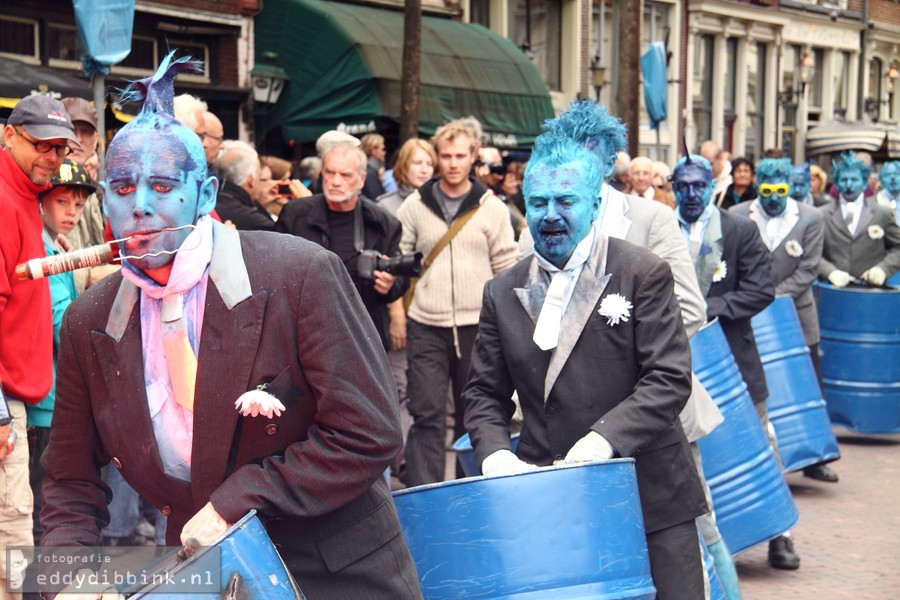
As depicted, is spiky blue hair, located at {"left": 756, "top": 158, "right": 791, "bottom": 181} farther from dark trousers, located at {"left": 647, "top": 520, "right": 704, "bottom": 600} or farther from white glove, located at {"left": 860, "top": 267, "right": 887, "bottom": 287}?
dark trousers, located at {"left": 647, "top": 520, "right": 704, "bottom": 600}

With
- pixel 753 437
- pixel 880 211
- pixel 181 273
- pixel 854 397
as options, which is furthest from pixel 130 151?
pixel 880 211

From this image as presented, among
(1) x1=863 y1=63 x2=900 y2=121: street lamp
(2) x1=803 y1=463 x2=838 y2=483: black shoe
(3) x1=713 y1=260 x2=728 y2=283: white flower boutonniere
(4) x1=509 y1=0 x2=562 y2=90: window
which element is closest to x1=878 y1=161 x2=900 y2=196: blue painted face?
(2) x1=803 y1=463 x2=838 y2=483: black shoe

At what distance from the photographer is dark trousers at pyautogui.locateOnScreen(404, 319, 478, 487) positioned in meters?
6.61

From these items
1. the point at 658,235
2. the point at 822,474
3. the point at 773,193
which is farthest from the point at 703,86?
the point at 658,235

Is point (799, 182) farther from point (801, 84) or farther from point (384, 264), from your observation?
point (801, 84)

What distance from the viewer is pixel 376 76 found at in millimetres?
15492

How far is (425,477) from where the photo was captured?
6625mm

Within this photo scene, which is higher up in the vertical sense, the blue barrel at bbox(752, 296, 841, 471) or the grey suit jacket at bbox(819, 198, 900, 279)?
the grey suit jacket at bbox(819, 198, 900, 279)

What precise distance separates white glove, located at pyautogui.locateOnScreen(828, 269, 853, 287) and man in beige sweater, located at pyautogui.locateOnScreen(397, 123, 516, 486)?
3.57 meters

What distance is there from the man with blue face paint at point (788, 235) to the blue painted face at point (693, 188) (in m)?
2.30

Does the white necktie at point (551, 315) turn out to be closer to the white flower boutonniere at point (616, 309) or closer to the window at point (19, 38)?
the white flower boutonniere at point (616, 309)

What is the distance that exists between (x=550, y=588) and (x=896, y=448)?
23.5ft

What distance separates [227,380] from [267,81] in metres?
13.8

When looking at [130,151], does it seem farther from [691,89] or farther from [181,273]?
[691,89]
